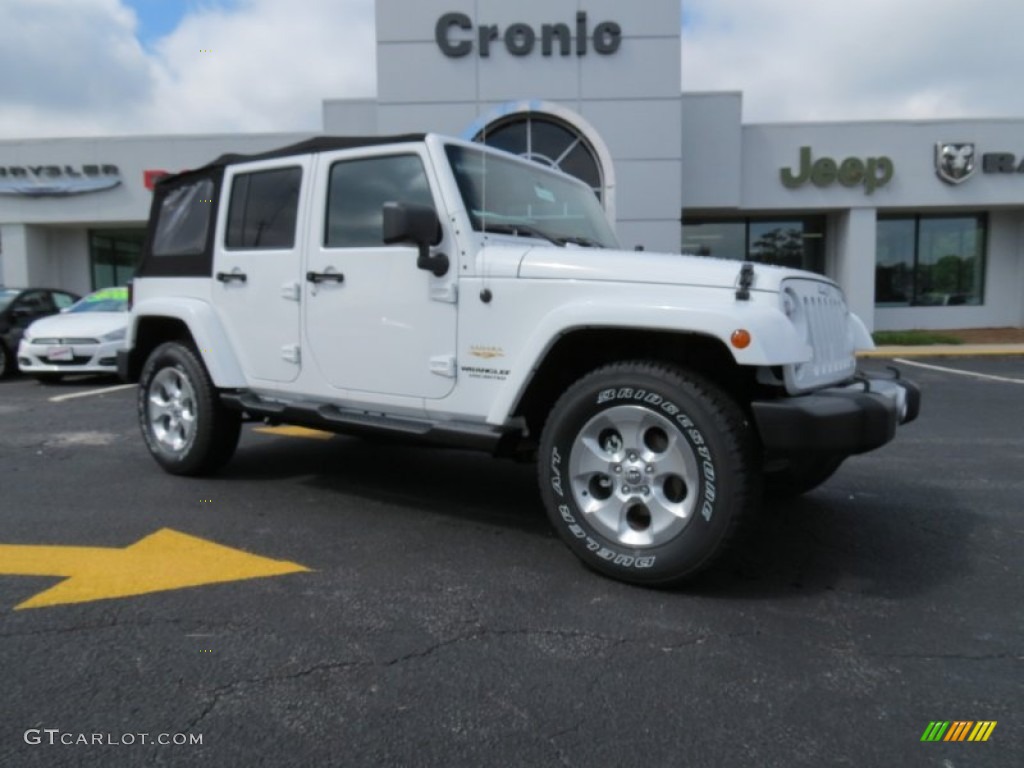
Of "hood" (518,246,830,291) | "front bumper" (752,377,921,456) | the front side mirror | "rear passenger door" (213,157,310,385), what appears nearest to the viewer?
"front bumper" (752,377,921,456)

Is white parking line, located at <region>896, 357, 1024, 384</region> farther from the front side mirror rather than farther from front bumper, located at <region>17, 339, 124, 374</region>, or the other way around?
front bumper, located at <region>17, 339, 124, 374</region>

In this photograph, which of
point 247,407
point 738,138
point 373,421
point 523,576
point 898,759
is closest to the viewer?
point 898,759

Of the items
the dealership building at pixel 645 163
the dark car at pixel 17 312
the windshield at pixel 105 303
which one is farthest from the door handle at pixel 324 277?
the dealership building at pixel 645 163

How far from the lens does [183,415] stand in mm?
4965

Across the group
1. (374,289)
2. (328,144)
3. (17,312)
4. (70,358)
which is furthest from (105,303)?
(374,289)

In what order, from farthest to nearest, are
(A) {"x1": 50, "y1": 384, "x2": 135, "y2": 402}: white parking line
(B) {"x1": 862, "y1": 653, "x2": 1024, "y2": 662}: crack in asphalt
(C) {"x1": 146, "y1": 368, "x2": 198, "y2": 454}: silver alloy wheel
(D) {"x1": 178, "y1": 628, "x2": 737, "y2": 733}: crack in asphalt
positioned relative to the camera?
(A) {"x1": 50, "y1": 384, "x2": 135, "y2": 402}: white parking line
(C) {"x1": 146, "y1": 368, "x2": 198, "y2": 454}: silver alloy wheel
(B) {"x1": 862, "y1": 653, "x2": 1024, "y2": 662}: crack in asphalt
(D) {"x1": 178, "y1": 628, "x2": 737, "y2": 733}: crack in asphalt

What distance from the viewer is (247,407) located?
4.50 metres

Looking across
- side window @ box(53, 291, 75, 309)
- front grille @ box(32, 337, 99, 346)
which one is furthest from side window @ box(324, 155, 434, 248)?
side window @ box(53, 291, 75, 309)

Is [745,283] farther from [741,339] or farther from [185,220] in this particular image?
[185,220]

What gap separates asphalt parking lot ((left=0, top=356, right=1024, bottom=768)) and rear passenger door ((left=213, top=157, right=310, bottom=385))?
91 cm

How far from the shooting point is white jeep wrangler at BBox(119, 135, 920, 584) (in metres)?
2.96

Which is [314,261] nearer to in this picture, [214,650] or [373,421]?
[373,421]

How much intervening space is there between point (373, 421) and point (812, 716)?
2.47 metres

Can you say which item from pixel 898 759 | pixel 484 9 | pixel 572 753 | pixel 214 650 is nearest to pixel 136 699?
pixel 214 650
